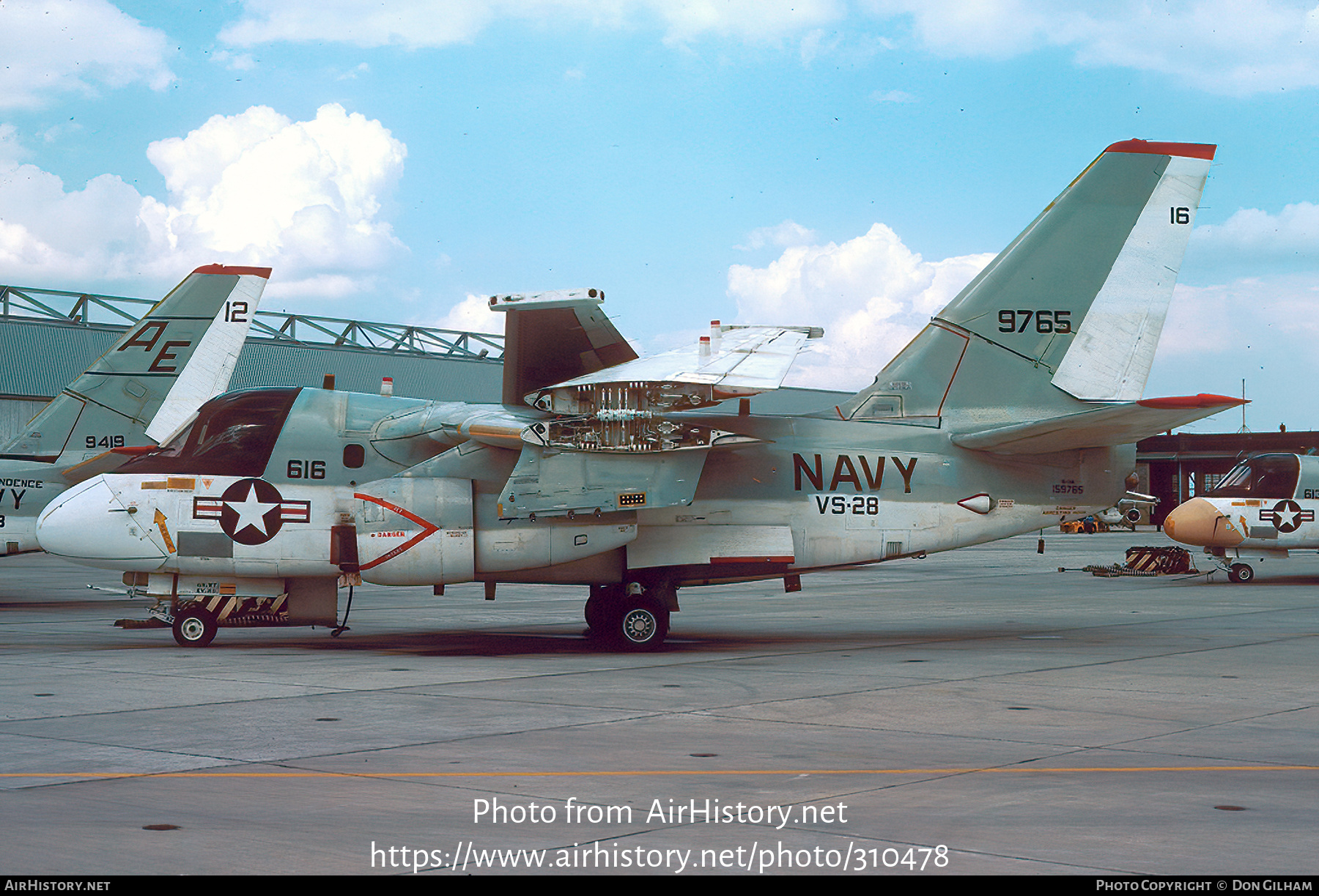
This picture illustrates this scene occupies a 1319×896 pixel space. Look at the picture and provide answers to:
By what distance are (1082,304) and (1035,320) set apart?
2.26ft

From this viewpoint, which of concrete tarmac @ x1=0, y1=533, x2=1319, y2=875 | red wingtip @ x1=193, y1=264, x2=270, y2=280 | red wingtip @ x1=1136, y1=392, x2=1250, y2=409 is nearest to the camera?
concrete tarmac @ x1=0, y1=533, x2=1319, y2=875

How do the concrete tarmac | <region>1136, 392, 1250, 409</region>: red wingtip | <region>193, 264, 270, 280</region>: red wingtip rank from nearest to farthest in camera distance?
the concrete tarmac < <region>1136, 392, 1250, 409</region>: red wingtip < <region>193, 264, 270, 280</region>: red wingtip

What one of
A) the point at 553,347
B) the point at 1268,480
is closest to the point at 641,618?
the point at 553,347

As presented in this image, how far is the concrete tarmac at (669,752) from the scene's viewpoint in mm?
6172

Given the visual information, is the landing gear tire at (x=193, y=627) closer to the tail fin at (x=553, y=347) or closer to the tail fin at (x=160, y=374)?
the tail fin at (x=553, y=347)

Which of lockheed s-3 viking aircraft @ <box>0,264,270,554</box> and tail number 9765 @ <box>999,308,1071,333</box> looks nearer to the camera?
tail number 9765 @ <box>999,308,1071,333</box>

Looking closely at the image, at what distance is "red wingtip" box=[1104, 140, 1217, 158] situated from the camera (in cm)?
1780

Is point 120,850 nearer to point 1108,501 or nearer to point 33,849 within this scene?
point 33,849

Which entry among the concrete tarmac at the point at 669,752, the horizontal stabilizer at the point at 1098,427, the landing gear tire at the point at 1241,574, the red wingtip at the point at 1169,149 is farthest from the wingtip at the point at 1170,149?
the landing gear tire at the point at 1241,574

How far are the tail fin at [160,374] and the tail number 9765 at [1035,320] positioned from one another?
1501 centimetres

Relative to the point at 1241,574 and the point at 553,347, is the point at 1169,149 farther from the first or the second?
the point at 1241,574

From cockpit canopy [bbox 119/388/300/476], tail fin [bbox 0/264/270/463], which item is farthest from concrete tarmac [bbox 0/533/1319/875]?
tail fin [bbox 0/264/270/463]

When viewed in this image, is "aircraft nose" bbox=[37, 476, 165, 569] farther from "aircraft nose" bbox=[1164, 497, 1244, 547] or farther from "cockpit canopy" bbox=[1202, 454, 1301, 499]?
"cockpit canopy" bbox=[1202, 454, 1301, 499]

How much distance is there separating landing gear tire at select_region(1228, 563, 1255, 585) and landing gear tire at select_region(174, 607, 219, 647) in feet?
81.6
